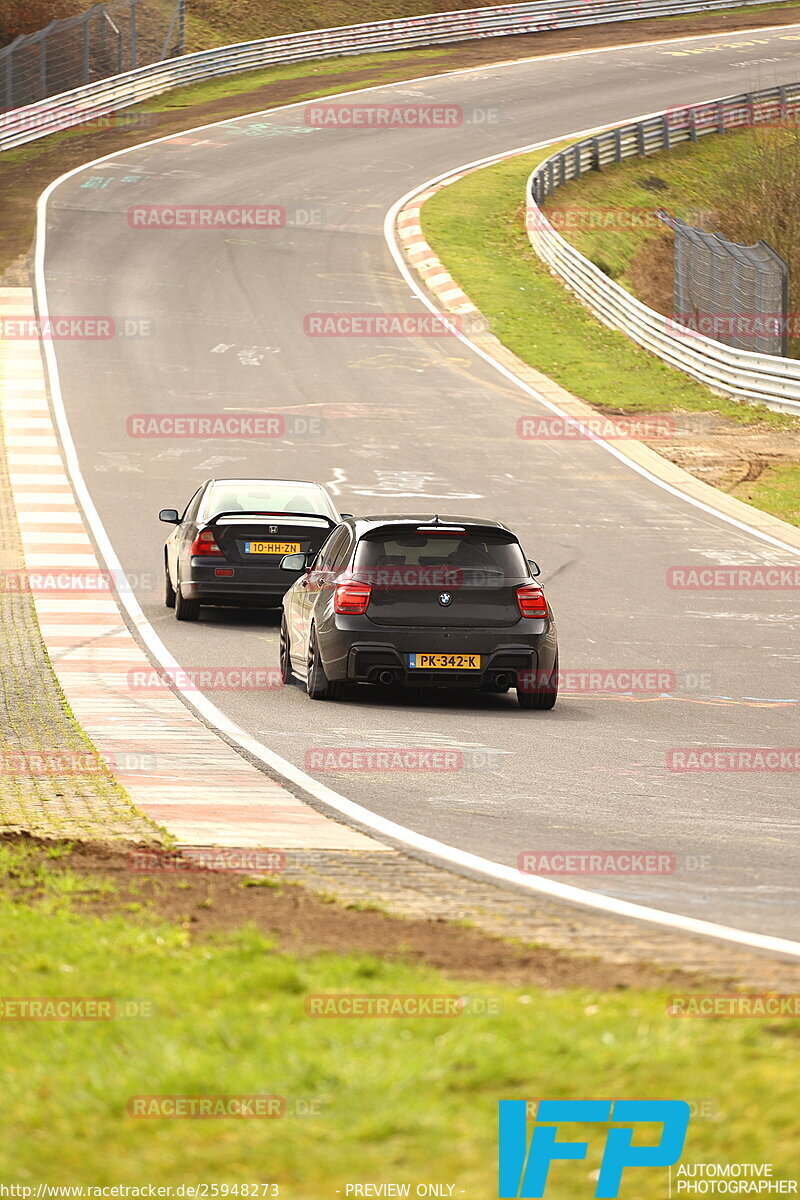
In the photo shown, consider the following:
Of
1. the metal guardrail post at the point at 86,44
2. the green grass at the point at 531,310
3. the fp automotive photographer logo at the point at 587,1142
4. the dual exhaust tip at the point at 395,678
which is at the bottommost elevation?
the dual exhaust tip at the point at 395,678

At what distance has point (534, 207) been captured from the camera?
155 feet

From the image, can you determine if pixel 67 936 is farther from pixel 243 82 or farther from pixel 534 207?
pixel 243 82

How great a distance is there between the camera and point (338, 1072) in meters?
4.42

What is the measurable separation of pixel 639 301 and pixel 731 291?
319cm

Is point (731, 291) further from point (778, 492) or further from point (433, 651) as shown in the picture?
point (433, 651)

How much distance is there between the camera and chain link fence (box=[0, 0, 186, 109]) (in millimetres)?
58844

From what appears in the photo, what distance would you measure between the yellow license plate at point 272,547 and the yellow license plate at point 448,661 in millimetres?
4698

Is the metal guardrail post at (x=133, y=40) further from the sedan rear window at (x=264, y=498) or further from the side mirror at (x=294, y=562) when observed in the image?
the side mirror at (x=294, y=562)

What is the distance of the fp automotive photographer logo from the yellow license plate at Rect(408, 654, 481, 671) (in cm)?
912

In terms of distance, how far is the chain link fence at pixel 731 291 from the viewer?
35.7 metres

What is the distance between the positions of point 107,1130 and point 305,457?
2508 centimetres

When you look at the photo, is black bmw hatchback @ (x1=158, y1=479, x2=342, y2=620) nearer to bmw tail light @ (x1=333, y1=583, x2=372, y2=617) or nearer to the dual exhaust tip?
bmw tail light @ (x1=333, y1=583, x2=372, y2=617)

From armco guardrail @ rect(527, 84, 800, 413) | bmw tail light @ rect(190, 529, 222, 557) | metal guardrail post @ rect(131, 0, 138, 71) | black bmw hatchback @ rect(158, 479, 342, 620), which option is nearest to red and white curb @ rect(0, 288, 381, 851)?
black bmw hatchback @ rect(158, 479, 342, 620)

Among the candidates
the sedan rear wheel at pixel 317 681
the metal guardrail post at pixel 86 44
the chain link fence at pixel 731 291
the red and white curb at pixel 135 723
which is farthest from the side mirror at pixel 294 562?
the metal guardrail post at pixel 86 44
